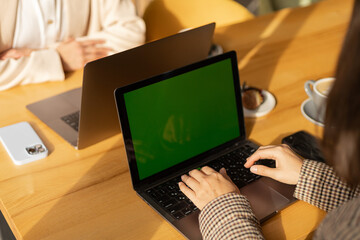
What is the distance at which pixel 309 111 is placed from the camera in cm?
125

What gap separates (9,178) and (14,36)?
0.74 meters

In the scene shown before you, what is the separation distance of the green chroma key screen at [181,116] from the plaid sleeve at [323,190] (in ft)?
0.73

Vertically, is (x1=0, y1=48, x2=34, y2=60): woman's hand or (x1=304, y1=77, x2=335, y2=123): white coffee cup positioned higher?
(x1=304, y1=77, x2=335, y2=123): white coffee cup

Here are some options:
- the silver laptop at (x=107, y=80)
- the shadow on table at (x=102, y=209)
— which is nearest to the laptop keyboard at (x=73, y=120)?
the silver laptop at (x=107, y=80)

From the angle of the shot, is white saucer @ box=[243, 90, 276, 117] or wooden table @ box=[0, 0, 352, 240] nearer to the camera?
wooden table @ box=[0, 0, 352, 240]

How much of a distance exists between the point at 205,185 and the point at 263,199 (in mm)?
126

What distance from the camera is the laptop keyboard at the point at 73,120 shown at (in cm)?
118

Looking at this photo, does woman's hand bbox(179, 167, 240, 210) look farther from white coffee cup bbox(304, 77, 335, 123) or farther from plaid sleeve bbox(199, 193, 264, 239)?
white coffee cup bbox(304, 77, 335, 123)

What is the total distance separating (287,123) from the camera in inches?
47.5

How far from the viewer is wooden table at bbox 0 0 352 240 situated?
89 centimetres

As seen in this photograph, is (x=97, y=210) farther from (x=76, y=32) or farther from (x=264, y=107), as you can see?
(x=76, y=32)

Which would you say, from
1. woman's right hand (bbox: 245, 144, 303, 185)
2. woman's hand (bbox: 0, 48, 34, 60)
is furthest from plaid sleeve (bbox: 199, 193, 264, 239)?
woman's hand (bbox: 0, 48, 34, 60)

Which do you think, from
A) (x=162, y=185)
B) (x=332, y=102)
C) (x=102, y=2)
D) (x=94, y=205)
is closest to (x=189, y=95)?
(x=162, y=185)

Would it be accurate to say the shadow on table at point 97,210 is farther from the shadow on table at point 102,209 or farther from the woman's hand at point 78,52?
the woman's hand at point 78,52
